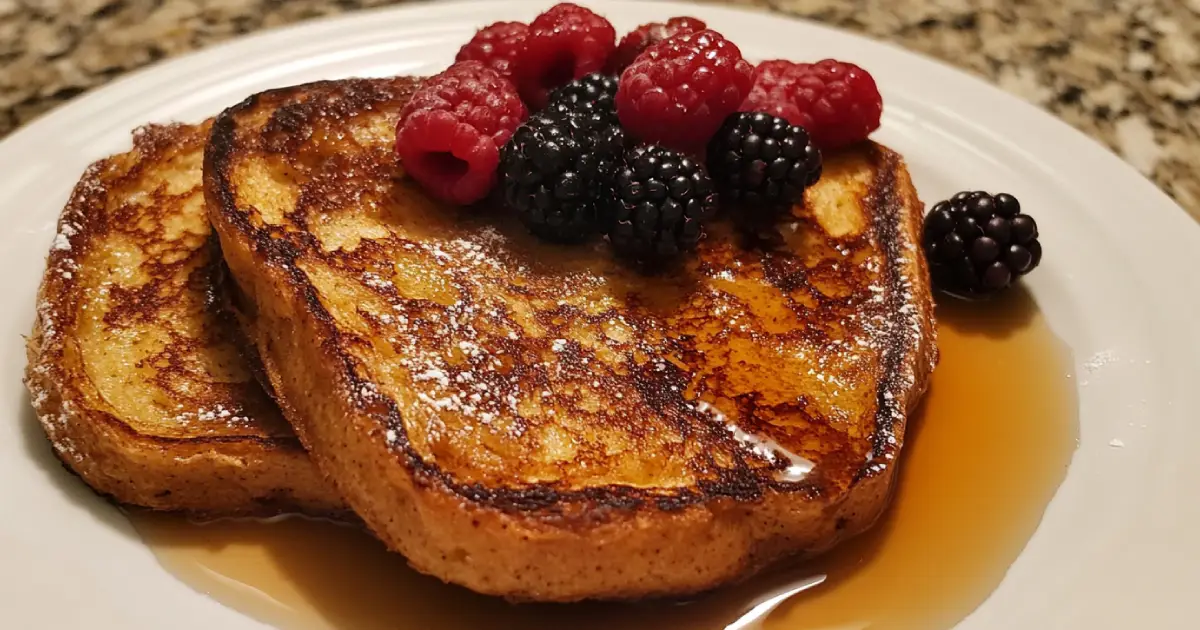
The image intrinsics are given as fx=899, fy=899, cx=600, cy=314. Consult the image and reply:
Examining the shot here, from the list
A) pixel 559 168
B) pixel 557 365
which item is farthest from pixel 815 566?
pixel 559 168

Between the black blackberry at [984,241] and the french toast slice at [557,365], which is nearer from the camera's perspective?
the french toast slice at [557,365]

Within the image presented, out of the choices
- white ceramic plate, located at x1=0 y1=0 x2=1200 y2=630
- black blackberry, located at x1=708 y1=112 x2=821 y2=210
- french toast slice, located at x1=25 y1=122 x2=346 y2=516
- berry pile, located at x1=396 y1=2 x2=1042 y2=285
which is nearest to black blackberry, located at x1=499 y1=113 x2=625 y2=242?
berry pile, located at x1=396 y1=2 x2=1042 y2=285

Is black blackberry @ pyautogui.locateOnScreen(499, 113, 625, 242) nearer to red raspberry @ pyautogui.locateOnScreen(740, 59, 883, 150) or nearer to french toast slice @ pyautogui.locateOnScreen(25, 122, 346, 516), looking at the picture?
red raspberry @ pyautogui.locateOnScreen(740, 59, 883, 150)

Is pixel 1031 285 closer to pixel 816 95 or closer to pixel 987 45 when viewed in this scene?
pixel 816 95

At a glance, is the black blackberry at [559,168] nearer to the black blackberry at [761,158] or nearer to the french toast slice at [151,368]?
the black blackberry at [761,158]

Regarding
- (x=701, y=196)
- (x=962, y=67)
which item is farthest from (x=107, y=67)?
(x=962, y=67)

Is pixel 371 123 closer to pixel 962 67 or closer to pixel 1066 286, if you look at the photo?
pixel 1066 286

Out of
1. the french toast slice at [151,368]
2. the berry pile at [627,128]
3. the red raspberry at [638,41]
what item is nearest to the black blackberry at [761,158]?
the berry pile at [627,128]
